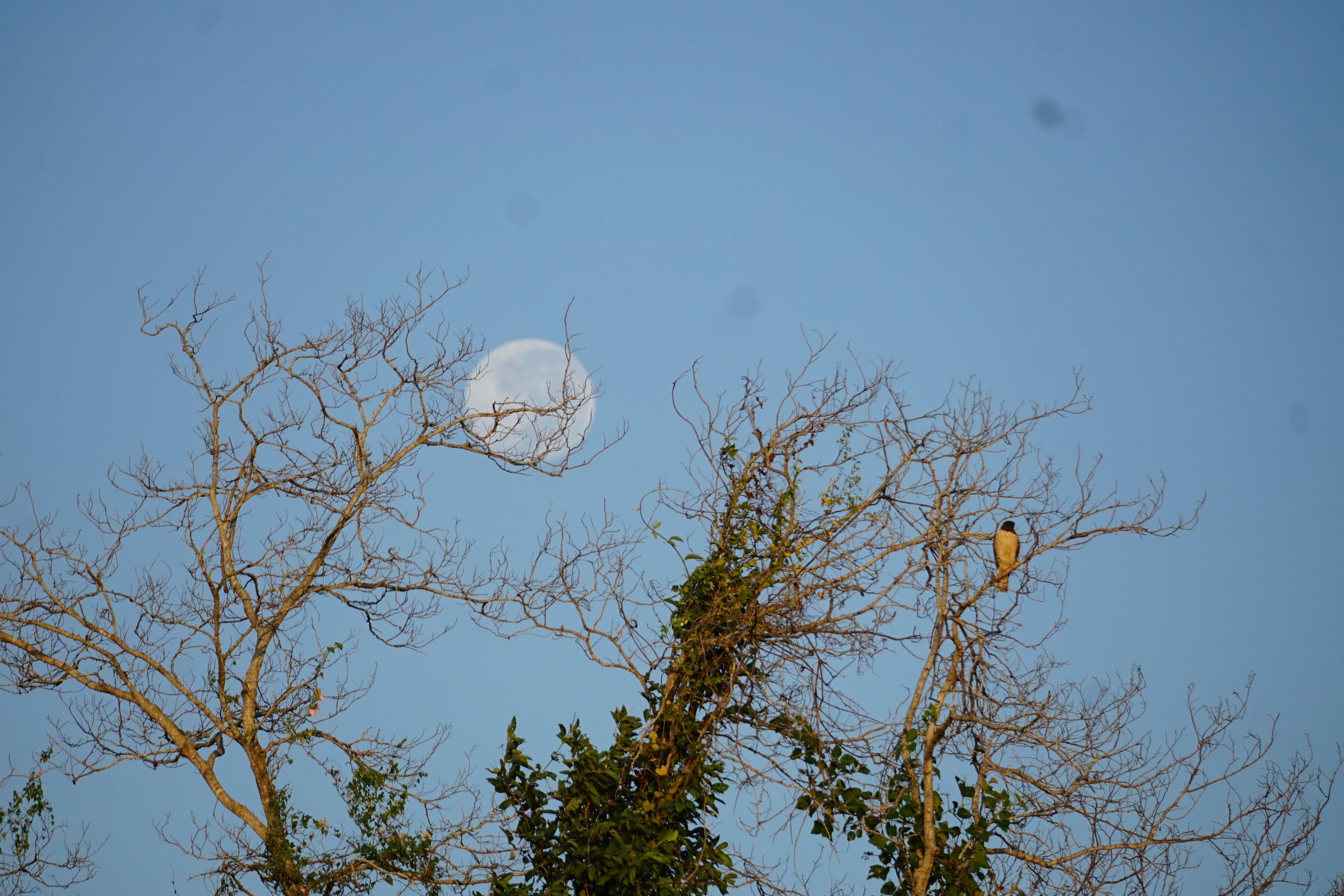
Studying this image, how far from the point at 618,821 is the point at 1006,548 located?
2.94 m

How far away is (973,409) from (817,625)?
66.9 inches

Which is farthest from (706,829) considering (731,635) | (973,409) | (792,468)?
(973,409)

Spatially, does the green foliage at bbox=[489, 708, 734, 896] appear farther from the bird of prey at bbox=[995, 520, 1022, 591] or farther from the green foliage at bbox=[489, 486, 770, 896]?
the bird of prey at bbox=[995, 520, 1022, 591]

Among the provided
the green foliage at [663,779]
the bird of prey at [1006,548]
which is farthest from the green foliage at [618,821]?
the bird of prey at [1006,548]

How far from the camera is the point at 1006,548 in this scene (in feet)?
23.7

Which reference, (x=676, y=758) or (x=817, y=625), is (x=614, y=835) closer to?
(x=676, y=758)

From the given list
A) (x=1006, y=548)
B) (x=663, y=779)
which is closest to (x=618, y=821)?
(x=663, y=779)

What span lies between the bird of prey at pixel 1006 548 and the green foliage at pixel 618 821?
206 cm

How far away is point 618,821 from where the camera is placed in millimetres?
6664

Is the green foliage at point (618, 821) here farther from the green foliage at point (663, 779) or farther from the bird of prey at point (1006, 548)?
the bird of prey at point (1006, 548)

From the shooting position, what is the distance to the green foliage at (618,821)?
6.55 meters

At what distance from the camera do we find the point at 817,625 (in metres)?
7.11

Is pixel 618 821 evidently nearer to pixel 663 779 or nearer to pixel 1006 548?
pixel 663 779

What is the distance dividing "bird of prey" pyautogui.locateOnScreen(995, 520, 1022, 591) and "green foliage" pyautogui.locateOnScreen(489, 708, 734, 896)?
2063 millimetres
